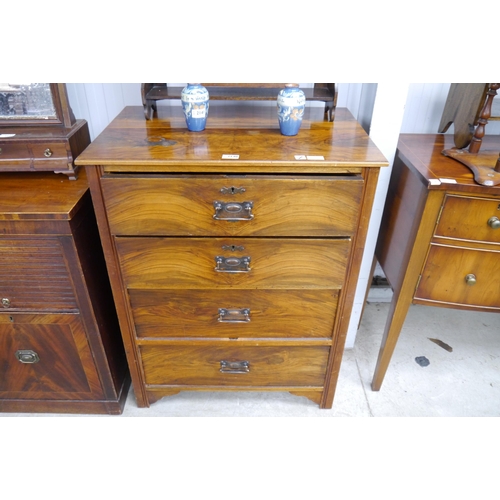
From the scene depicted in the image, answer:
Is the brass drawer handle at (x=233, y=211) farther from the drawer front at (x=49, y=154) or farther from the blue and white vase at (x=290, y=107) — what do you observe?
the drawer front at (x=49, y=154)

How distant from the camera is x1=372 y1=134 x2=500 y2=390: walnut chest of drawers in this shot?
3.44ft

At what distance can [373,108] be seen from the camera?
1200 millimetres

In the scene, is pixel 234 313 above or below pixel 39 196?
below

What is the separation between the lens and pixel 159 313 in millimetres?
1199

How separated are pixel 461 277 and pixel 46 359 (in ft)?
4.21

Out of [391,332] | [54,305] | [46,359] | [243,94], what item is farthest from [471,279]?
[46,359]

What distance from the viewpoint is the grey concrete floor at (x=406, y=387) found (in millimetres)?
1431

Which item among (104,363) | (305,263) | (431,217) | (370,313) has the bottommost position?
(370,313)

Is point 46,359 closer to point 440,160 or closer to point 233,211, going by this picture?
point 233,211
